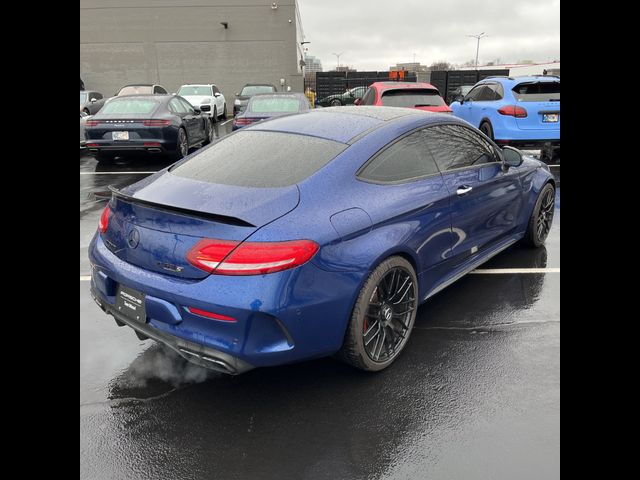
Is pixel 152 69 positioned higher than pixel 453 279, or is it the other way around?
pixel 152 69

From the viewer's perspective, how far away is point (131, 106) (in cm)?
1021

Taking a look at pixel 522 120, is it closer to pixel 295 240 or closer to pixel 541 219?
pixel 541 219

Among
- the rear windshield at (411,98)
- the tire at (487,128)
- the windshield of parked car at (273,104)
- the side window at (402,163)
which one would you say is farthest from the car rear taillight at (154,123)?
the side window at (402,163)

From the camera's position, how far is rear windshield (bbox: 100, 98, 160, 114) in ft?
33.1

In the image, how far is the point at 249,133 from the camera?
3.66m

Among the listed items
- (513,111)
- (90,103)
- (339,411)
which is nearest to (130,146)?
(513,111)

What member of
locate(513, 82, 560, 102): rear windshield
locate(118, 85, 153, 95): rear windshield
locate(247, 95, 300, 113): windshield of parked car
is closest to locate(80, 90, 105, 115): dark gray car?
locate(118, 85, 153, 95): rear windshield

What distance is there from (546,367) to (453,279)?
0.87 meters

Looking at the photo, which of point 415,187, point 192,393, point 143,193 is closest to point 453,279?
point 415,187

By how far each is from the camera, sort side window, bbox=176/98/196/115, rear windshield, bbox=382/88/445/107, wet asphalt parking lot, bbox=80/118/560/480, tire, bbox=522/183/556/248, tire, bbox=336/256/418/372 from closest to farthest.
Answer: wet asphalt parking lot, bbox=80/118/560/480 → tire, bbox=336/256/418/372 → tire, bbox=522/183/556/248 → rear windshield, bbox=382/88/445/107 → side window, bbox=176/98/196/115

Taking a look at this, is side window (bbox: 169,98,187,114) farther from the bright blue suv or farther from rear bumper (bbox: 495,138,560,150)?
rear bumper (bbox: 495,138,560,150)

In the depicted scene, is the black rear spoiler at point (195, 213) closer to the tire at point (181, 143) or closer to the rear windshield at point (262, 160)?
the rear windshield at point (262, 160)

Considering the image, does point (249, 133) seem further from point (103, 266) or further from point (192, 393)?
point (192, 393)

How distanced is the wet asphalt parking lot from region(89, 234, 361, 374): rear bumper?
14.3 inches
